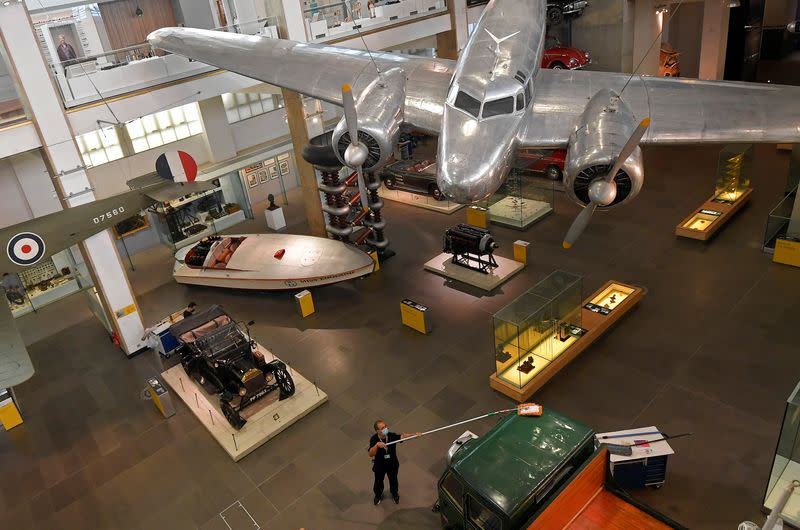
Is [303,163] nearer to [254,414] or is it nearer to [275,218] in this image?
[275,218]

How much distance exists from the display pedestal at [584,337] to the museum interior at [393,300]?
8 centimetres

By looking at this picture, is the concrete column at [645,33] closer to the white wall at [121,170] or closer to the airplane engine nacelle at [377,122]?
the airplane engine nacelle at [377,122]

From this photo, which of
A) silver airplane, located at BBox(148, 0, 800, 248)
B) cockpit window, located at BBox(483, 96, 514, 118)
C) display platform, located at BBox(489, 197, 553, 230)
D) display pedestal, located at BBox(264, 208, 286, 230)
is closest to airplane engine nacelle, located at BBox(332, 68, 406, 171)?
silver airplane, located at BBox(148, 0, 800, 248)

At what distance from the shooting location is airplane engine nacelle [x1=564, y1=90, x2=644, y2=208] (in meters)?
10.8

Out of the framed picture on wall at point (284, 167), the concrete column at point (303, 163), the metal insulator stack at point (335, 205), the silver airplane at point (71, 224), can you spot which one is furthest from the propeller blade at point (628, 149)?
the framed picture on wall at point (284, 167)

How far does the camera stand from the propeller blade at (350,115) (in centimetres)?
1215

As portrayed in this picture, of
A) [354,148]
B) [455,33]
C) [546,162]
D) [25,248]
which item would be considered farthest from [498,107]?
[455,33]

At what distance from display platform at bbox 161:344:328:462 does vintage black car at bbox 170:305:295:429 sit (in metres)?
0.19

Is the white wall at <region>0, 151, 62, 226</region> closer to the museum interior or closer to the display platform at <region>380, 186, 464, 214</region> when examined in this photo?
the museum interior

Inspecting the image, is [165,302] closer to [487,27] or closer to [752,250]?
[487,27]

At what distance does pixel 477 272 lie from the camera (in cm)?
1745

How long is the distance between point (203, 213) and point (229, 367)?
12.0m

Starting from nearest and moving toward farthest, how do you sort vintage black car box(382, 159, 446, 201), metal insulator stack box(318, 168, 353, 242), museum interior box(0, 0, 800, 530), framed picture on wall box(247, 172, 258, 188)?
museum interior box(0, 0, 800, 530)
metal insulator stack box(318, 168, 353, 242)
vintage black car box(382, 159, 446, 201)
framed picture on wall box(247, 172, 258, 188)

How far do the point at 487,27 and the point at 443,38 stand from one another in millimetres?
11161
